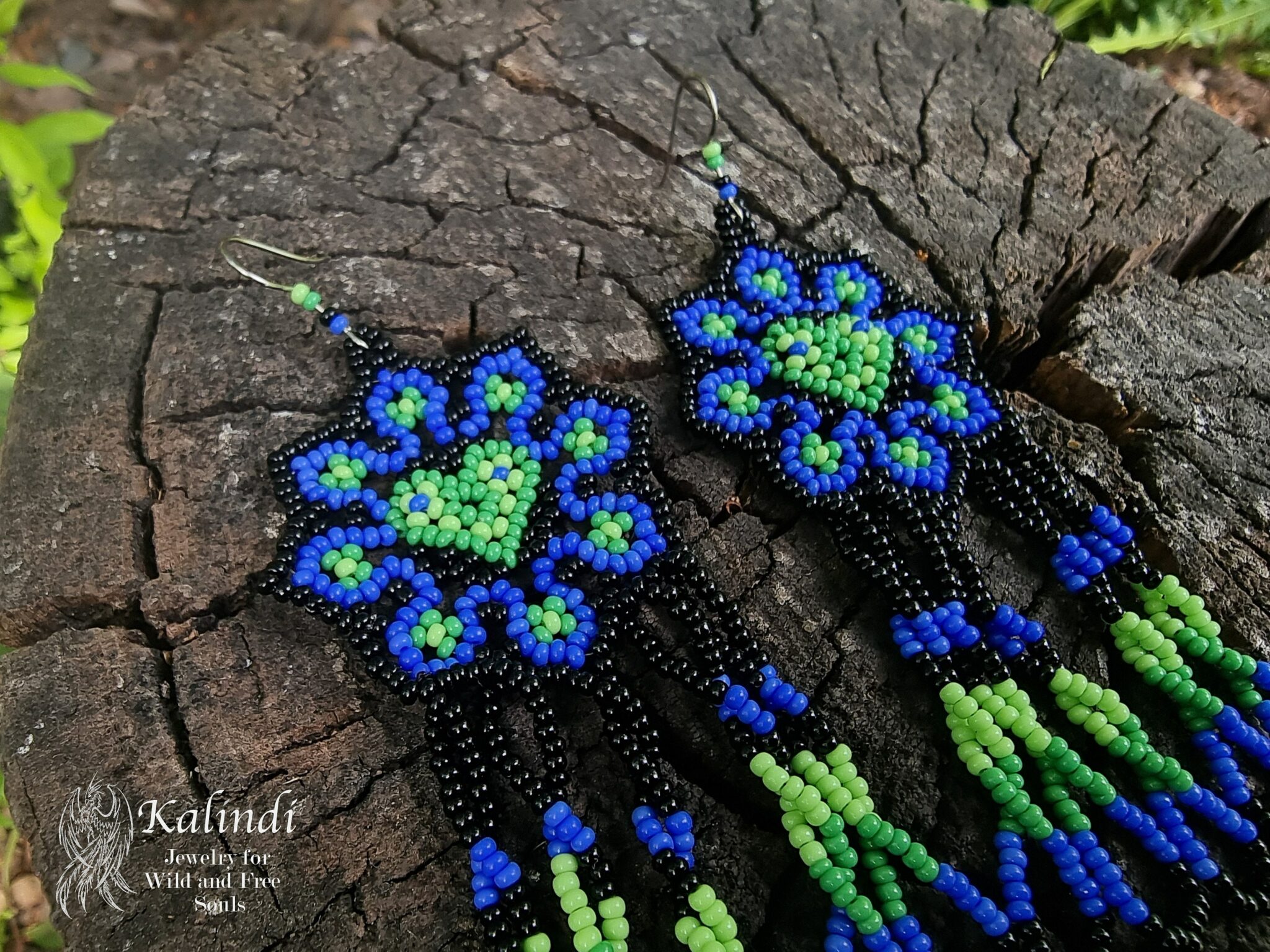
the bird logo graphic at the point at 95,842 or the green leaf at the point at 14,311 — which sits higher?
the bird logo graphic at the point at 95,842

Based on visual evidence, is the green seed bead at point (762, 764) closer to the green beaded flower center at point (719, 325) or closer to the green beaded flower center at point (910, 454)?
the green beaded flower center at point (910, 454)

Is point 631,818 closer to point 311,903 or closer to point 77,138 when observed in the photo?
point 311,903

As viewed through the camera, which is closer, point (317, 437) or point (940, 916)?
point (940, 916)

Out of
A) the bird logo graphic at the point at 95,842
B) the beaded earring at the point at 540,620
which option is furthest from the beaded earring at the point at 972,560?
the bird logo graphic at the point at 95,842

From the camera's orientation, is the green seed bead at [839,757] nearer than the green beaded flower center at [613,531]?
Yes

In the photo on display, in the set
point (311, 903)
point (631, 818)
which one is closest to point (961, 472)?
point (631, 818)

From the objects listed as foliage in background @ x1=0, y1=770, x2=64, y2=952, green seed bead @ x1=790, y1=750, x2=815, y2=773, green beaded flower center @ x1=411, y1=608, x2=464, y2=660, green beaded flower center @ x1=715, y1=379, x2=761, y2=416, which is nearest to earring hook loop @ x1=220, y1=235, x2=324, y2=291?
green beaded flower center @ x1=411, y1=608, x2=464, y2=660

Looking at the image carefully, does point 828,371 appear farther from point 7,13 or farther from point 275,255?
point 7,13

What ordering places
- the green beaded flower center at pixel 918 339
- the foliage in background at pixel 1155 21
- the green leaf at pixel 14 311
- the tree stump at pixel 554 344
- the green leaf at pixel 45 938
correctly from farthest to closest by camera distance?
the foliage in background at pixel 1155 21
the green leaf at pixel 14 311
the green leaf at pixel 45 938
the green beaded flower center at pixel 918 339
the tree stump at pixel 554 344
